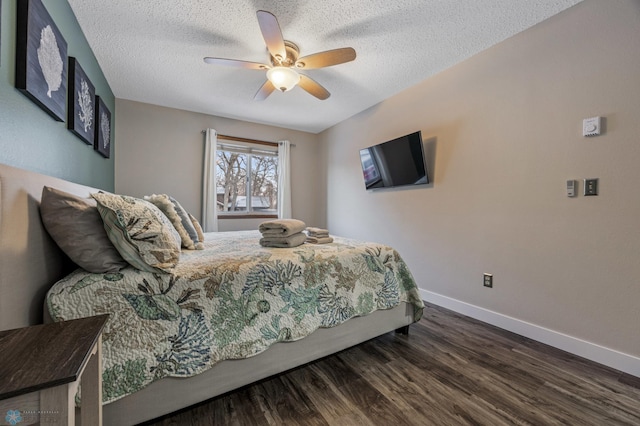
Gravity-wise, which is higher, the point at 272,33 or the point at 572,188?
the point at 272,33

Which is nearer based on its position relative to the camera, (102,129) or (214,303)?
(214,303)

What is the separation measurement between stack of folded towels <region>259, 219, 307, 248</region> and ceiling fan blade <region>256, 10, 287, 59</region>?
1.32m

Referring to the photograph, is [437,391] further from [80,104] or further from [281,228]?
[80,104]

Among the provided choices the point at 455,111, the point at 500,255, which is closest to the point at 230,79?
the point at 455,111

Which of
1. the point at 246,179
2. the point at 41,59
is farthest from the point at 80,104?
the point at 246,179

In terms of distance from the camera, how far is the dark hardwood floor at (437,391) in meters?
1.26

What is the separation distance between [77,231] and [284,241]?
1.14 m

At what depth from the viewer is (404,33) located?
209 centimetres

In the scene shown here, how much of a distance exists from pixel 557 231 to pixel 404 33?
197cm

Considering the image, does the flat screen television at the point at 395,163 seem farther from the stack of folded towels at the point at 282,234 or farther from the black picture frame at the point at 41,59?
the black picture frame at the point at 41,59

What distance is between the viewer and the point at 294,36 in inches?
82.7

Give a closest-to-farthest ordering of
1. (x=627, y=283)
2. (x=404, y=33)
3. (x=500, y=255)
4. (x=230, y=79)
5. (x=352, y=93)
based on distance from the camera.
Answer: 1. (x=627, y=283)
2. (x=404, y=33)
3. (x=500, y=255)
4. (x=230, y=79)
5. (x=352, y=93)

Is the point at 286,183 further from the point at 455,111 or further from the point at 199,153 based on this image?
the point at 455,111
